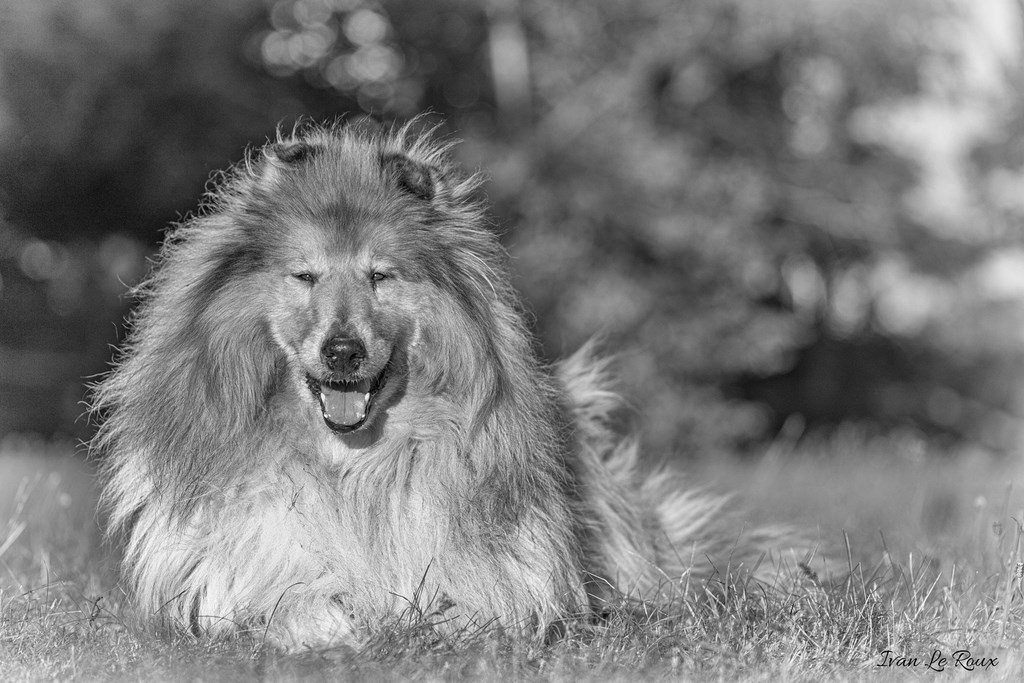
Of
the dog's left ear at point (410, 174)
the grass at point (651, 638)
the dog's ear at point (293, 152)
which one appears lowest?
the grass at point (651, 638)

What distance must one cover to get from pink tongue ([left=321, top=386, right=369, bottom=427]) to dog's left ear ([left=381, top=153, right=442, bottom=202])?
0.85 meters

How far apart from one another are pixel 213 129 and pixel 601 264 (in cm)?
497

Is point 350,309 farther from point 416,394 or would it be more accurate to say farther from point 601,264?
point 601,264

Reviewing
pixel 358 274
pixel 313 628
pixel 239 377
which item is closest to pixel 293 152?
pixel 358 274

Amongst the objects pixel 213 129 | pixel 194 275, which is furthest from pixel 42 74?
pixel 194 275

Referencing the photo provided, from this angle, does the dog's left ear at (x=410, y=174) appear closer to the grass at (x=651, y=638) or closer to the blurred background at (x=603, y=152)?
the grass at (x=651, y=638)

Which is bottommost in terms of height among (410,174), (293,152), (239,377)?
(239,377)

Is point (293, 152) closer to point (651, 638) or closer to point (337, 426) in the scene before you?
A: point (337, 426)

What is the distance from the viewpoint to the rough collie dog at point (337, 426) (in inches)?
154

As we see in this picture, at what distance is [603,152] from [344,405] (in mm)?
9977

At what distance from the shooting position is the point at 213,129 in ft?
42.1

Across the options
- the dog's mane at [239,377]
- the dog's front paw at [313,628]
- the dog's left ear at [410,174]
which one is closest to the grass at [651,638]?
the dog's front paw at [313,628]

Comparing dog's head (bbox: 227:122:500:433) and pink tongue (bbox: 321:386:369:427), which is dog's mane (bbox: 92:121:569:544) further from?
pink tongue (bbox: 321:386:369:427)

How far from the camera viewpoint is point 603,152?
13.4 meters
